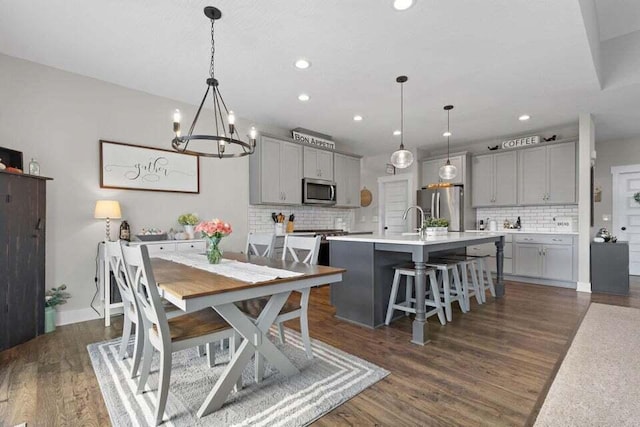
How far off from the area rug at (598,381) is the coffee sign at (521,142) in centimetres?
331

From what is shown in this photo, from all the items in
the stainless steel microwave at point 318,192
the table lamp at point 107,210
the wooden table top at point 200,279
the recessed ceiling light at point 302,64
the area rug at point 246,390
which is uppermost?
the recessed ceiling light at point 302,64

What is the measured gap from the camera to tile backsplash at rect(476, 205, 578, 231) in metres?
5.40

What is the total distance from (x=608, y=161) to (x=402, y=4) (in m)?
5.98

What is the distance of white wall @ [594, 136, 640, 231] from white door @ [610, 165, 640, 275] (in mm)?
78

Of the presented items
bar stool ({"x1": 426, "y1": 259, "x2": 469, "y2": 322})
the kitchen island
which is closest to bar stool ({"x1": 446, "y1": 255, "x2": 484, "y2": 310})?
bar stool ({"x1": 426, "y1": 259, "x2": 469, "y2": 322})

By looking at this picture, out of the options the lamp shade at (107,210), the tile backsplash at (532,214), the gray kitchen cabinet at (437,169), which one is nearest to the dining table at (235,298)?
the lamp shade at (107,210)

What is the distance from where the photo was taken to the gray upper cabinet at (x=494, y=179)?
18.5 feet

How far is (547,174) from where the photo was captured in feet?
17.2

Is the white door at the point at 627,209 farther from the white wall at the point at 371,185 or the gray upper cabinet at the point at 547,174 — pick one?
the white wall at the point at 371,185

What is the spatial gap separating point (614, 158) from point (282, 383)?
7.08 m

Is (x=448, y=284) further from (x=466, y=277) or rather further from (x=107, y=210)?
(x=107, y=210)

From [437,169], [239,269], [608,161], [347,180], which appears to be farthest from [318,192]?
[608,161]

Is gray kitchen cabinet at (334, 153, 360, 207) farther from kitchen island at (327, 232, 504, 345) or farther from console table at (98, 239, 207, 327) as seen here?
console table at (98, 239, 207, 327)

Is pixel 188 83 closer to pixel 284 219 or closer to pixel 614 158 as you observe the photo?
pixel 284 219
